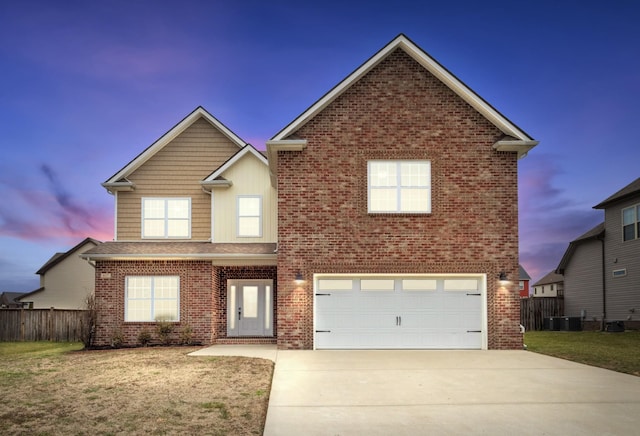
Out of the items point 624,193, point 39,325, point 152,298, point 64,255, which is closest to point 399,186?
point 152,298

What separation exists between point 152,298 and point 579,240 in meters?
23.4

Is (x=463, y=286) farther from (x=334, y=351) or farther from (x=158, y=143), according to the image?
(x=158, y=143)

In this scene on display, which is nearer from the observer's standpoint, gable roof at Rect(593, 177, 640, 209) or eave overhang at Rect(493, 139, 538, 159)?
eave overhang at Rect(493, 139, 538, 159)

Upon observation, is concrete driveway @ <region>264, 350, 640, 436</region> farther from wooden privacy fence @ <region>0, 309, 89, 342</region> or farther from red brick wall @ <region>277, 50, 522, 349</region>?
wooden privacy fence @ <region>0, 309, 89, 342</region>

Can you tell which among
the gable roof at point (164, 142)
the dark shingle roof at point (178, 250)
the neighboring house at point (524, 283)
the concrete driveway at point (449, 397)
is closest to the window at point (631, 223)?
the concrete driveway at point (449, 397)

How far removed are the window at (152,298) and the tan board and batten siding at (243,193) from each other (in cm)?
239

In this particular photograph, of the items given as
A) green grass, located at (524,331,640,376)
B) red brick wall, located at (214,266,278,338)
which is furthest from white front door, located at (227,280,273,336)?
green grass, located at (524,331,640,376)

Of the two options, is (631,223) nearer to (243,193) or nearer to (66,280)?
(243,193)

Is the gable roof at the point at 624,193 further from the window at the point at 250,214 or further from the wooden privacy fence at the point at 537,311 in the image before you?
the window at the point at 250,214

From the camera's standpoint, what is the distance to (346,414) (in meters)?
8.40

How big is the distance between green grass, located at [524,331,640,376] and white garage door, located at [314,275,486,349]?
8.31 feet

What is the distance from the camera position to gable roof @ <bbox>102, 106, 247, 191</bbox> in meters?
20.9

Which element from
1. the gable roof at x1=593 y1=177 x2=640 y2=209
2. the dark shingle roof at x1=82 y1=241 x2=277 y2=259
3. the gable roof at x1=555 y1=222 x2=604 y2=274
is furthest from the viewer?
the gable roof at x1=555 y1=222 x2=604 y2=274

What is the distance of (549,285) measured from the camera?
55.9m
